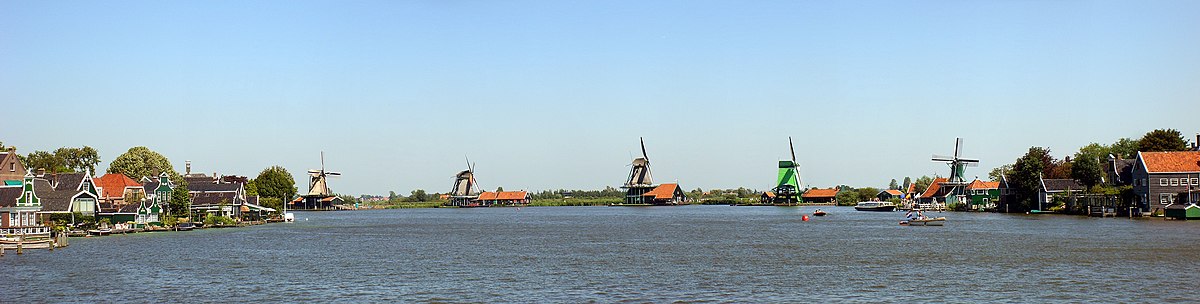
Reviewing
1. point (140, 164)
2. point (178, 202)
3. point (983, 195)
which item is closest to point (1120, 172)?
point (983, 195)

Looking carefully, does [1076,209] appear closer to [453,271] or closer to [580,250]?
[580,250]

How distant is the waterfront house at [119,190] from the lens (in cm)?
9260

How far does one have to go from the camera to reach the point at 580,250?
56.5 metres

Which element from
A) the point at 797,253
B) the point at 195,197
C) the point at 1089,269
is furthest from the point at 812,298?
the point at 195,197

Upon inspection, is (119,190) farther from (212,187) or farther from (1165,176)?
(1165,176)

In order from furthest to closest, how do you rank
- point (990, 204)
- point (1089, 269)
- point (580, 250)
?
point (990, 204)
point (580, 250)
point (1089, 269)

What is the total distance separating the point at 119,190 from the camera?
9400cm

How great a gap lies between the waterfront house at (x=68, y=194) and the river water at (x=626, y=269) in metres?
8.38

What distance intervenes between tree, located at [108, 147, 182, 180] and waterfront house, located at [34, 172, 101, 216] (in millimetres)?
40415

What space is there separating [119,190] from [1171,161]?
9226 centimetres

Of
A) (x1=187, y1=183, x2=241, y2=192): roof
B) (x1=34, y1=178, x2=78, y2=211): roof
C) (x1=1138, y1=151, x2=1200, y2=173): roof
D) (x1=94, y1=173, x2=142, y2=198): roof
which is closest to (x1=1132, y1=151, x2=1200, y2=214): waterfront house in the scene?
(x1=1138, y1=151, x2=1200, y2=173): roof

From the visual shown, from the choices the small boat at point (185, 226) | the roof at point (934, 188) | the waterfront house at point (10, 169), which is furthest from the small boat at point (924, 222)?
the roof at point (934, 188)

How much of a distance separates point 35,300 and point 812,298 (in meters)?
24.7

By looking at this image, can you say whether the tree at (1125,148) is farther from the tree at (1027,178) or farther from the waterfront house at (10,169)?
the waterfront house at (10,169)
